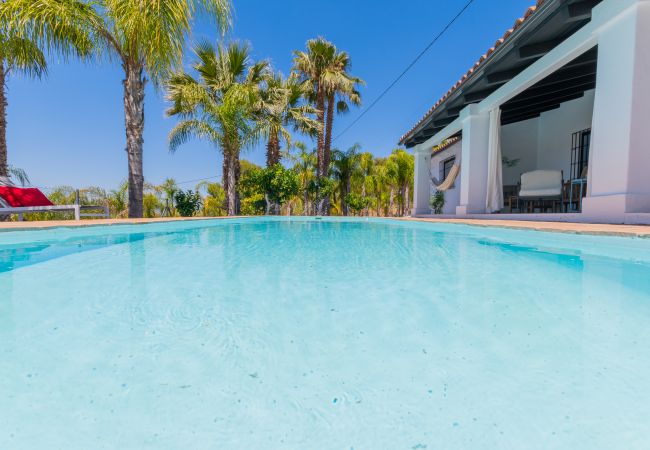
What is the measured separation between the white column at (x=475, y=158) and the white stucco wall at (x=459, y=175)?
3277 mm

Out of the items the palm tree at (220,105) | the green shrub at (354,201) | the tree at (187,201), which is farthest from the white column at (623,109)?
the green shrub at (354,201)

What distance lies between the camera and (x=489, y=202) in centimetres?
726

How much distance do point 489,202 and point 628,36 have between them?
12.9 ft

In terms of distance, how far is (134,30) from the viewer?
6.41m

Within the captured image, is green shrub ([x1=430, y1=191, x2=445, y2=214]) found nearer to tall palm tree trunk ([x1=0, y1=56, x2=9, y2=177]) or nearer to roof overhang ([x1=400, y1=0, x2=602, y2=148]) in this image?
roof overhang ([x1=400, y1=0, x2=602, y2=148])

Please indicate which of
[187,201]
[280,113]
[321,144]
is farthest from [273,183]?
[321,144]

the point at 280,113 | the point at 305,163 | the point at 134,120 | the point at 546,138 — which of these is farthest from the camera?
the point at 305,163

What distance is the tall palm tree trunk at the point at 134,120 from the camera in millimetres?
6910

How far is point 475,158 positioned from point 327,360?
7761 millimetres

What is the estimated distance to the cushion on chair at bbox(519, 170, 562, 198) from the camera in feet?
22.4

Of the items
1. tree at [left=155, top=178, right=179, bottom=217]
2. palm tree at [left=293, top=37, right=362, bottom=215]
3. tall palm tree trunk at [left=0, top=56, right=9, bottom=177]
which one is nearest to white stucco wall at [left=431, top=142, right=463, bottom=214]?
palm tree at [left=293, top=37, right=362, bottom=215]

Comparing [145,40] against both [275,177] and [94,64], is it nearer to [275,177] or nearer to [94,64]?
[94,64]

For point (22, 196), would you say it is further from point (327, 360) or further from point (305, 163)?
point (305, 163)

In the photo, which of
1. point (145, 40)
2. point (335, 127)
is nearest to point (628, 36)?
point (145, 40)
